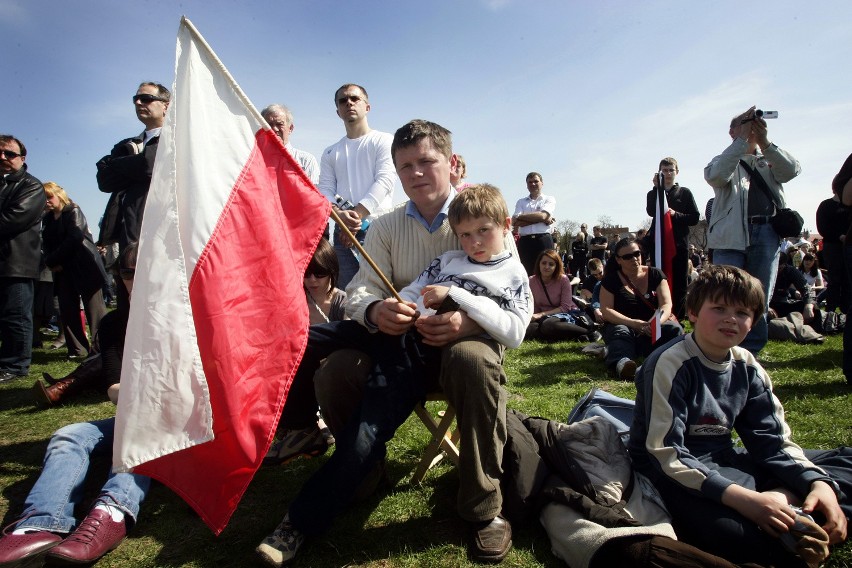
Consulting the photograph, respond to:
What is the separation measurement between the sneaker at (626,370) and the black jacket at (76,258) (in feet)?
21.0

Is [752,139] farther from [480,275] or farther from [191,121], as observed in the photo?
[191,121]

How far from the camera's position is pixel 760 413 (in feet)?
7.55

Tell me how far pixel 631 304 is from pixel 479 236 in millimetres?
3576

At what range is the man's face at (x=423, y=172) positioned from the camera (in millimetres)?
2703

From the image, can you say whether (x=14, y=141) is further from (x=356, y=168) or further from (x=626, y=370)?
(x=626, y=370)

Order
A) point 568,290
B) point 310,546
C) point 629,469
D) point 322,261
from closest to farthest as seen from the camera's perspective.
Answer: point 310,546
point 629,469
point 322,261
point 568,290

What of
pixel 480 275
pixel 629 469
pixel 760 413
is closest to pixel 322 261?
pixel 480 275

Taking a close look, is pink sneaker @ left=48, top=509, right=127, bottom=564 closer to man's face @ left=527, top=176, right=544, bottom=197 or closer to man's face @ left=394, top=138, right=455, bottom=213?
man's face @ left=394, top=138, right=455, bottom=213

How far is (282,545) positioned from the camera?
2092 millimetres

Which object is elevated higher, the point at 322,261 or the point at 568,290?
the point at 322,261

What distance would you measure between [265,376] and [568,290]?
6.02 meters

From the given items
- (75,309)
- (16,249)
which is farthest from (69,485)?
(75,309)

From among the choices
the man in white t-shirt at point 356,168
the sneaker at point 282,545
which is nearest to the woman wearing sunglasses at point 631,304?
the man in white t-shirt at point 356,168

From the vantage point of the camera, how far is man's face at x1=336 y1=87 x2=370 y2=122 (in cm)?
479
